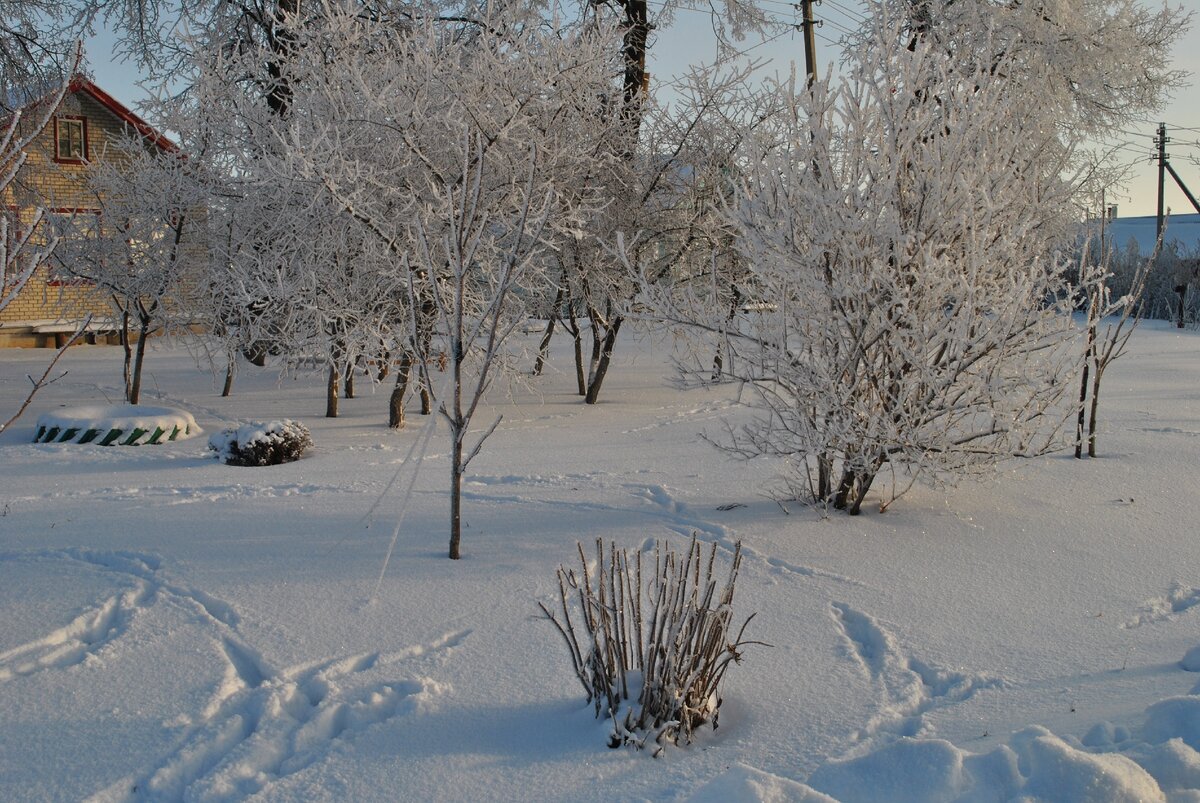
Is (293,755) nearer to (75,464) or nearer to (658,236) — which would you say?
(75,464)

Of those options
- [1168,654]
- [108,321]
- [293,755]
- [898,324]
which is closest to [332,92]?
[108,321]

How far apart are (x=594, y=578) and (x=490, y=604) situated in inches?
23.8

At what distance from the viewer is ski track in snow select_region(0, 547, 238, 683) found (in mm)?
3805

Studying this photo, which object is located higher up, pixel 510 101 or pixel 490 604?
pixel 510 101

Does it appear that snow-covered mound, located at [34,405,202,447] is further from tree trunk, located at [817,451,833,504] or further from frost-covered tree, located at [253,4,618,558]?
tree trunk, located at [817,451,833,504]

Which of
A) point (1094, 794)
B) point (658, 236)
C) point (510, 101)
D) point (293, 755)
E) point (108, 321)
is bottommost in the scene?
point (293, 755)

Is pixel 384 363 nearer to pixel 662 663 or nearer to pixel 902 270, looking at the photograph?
pixel 902 270

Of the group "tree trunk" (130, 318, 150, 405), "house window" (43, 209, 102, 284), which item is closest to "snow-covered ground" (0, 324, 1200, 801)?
A: "tree trunk" (130, 318, 150, 405)

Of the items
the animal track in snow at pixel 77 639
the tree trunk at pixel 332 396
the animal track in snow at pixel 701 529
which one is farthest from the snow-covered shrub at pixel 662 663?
the tree trunk at pixel 332 396

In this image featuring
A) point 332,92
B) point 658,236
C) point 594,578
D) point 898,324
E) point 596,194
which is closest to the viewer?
point 594,578

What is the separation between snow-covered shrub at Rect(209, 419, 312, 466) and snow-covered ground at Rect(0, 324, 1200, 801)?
0.32 m

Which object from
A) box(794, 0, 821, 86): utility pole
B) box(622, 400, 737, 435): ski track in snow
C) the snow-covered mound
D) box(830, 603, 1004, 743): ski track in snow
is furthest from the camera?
box(794, 0, 821, 86): utility pole

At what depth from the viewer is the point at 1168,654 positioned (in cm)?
387

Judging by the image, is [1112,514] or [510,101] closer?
[1112,514]
